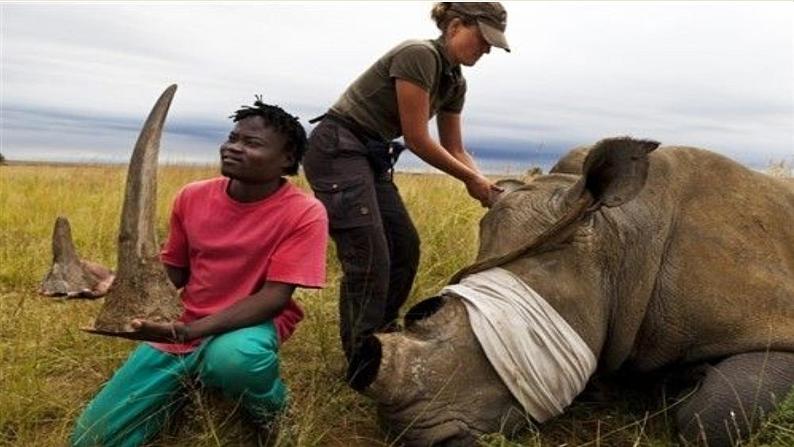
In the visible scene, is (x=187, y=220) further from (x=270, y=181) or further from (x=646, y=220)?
(x=646, y=220)

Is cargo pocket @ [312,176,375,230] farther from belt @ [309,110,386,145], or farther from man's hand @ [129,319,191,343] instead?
man's hand @ [129,319,191,343]

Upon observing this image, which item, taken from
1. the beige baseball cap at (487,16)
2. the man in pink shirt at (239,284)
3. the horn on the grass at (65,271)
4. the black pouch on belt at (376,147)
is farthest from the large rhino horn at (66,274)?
the beige baseball cap at (487,16)

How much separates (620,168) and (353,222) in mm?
1420

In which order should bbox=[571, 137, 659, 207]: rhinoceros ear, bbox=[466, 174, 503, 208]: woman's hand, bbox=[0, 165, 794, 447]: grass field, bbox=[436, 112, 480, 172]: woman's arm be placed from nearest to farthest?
1. bbox=[571, 137, 659, 207]: rhinoceros ear
2. bbox=[0, 165, 794, 447]: grass field
3. bbox=[466, 174, 503, 208]: woman's hand
4. bbox=[436, 112, 480, 172]: woman's arm

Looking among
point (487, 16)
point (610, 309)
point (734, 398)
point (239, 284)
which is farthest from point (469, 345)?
point (487, 16)

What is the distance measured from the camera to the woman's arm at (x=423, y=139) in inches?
184

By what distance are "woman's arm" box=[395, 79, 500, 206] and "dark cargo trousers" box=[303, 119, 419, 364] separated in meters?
0.28

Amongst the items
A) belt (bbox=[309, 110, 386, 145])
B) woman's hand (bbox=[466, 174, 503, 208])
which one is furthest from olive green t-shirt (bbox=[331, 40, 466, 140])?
woman's hand (bbox=[466, 174, 503, 208])

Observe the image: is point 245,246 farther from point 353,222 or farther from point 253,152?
point 353,222

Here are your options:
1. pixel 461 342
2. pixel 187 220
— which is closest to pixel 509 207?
pixel 461 342

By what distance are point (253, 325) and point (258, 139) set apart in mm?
697

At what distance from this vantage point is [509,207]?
4.04 metres

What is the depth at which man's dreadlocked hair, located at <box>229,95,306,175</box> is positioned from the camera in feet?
12.6

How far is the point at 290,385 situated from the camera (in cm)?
470
